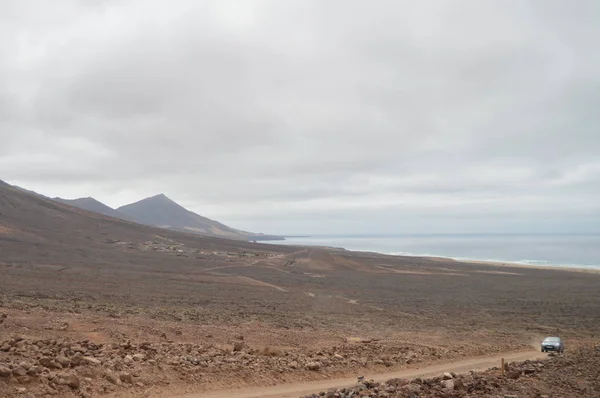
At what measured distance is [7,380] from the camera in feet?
29.2

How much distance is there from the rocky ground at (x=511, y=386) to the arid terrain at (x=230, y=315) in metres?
0.28

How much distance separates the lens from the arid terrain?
1108cm

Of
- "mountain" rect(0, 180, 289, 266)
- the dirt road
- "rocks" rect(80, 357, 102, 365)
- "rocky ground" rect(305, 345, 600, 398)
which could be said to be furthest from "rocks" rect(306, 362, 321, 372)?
"mountain" rect(0, 180, 289, 266)

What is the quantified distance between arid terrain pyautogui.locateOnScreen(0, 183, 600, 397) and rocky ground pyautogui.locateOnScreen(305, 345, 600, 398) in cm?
28

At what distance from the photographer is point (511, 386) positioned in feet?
27.4

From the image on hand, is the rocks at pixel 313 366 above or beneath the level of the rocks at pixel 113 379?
beneath

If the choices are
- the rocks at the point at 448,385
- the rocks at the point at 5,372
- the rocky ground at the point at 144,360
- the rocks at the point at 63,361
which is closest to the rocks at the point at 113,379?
the rocky ground at the point at 144,360

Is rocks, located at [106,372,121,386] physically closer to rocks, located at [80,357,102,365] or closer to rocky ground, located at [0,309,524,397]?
rocky ground, located at [0,309,524,397]

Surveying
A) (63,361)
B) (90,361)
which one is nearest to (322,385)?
(90,361)

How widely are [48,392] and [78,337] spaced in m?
6.73

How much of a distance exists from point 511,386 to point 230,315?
20.1 metres

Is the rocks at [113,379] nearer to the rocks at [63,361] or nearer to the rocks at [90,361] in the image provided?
the rocks at [90,361]

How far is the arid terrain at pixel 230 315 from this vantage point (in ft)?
36.3

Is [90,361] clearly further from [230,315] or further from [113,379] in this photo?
[230,315]
